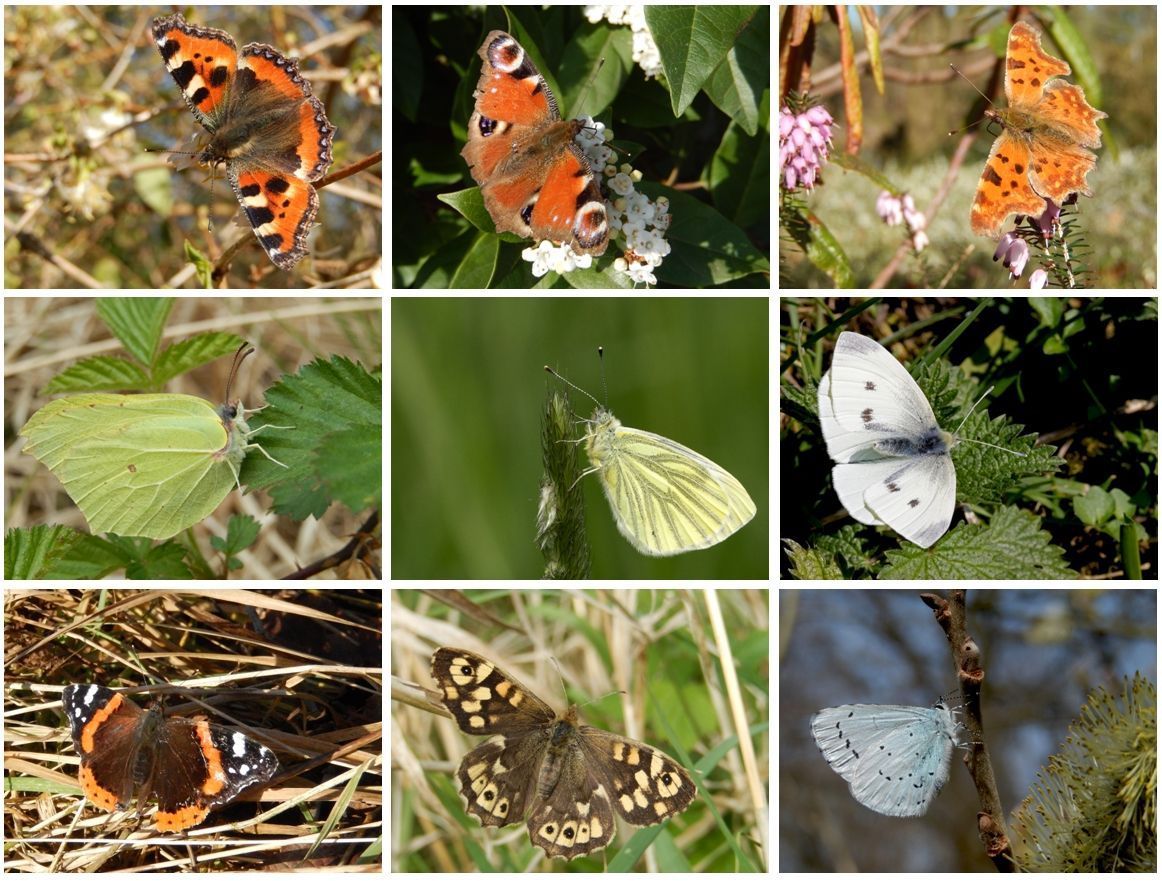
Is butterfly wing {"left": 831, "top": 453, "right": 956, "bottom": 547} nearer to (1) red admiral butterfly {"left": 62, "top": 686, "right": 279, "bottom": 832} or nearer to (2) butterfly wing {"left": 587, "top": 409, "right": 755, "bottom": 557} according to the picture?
(2) butterfly wing {"left": 587, "top": 409, "right": 755, "bottom": 557}

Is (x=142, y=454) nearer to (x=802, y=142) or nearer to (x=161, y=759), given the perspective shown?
(x=161, y=759)

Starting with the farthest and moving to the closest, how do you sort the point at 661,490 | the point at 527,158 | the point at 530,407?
the point at 530,407 → the point at 661,490 → the point at 527,158

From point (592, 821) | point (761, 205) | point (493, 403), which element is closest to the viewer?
point (592, 821)

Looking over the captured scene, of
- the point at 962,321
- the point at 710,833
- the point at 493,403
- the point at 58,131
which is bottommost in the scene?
the point at 710,833

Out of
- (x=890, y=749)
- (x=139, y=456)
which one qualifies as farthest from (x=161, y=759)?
(x=890, y=749)

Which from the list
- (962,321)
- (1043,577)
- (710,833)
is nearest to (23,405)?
(710,833)

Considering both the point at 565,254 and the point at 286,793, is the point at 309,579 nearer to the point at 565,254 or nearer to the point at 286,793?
the point at 286,793
